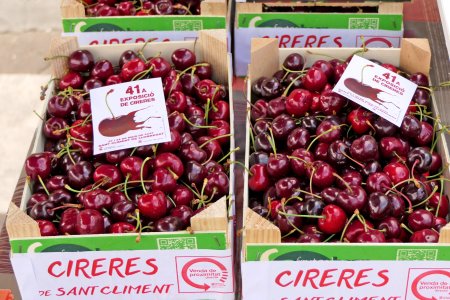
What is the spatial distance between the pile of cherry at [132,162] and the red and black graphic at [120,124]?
6 cm

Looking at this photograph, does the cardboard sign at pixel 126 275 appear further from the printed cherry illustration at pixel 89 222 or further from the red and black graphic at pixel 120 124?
the red and black graphic at pixel 120 124

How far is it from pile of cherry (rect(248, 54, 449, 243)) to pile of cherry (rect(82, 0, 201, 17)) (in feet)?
1.77

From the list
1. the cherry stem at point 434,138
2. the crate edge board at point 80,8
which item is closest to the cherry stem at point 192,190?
the cherry stem at point 434,138

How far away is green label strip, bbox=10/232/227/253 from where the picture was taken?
152cm

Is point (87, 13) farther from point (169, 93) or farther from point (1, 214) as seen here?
point (1, 214)

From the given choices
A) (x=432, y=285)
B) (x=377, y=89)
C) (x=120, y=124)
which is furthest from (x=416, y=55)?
(x=120, y=124)

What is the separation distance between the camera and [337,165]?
175 cm

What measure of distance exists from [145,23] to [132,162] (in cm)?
74

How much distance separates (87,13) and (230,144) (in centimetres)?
93

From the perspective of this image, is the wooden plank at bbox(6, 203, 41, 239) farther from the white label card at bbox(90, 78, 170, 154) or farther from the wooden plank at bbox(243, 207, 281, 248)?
the wooden plank at bbox(243, 207, 281, 248)

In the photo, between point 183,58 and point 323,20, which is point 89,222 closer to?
point 183,58

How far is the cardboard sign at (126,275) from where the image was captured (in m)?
1.54

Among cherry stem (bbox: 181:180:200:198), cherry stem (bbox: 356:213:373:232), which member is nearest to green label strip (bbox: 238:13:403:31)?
cherry stem (bbox: 181:180:200:198)

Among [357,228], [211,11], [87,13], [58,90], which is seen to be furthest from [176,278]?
[87,13]
